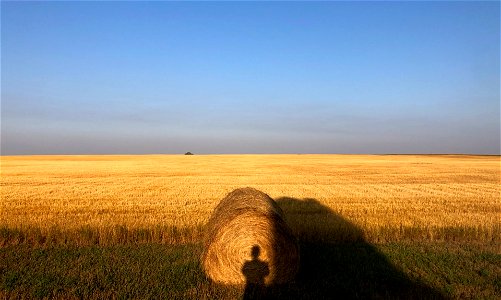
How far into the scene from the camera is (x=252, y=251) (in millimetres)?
6984

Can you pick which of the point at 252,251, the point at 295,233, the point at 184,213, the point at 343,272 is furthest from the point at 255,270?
the point at 184,213

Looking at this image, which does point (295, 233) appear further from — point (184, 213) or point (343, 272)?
point (184, 213)

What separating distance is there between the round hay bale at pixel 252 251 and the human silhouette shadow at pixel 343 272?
353mm

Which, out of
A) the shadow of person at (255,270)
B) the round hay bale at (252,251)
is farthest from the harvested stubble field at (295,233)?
the shadow of person at (255,270)

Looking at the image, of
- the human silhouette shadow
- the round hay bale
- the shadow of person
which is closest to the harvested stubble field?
the human silhouette shadow

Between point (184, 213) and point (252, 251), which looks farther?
point (184, 213)

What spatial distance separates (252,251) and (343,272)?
5.81 feet

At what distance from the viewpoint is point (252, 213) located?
721 cm

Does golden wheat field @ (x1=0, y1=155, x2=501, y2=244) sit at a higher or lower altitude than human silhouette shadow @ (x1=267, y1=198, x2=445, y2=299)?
higher

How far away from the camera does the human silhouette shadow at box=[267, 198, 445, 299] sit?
20.5 feet

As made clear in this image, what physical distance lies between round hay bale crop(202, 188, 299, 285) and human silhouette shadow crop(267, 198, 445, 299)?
0.35m

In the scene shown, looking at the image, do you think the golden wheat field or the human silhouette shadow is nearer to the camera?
the human silhouette shadow

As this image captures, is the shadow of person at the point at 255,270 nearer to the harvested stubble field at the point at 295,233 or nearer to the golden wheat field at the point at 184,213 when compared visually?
the harvested stubble field at the point at 295,233

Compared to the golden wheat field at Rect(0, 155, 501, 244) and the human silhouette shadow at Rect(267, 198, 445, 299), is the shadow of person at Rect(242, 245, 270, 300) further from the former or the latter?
the golden wheat field at Rect(0, 155, 501, 244)
